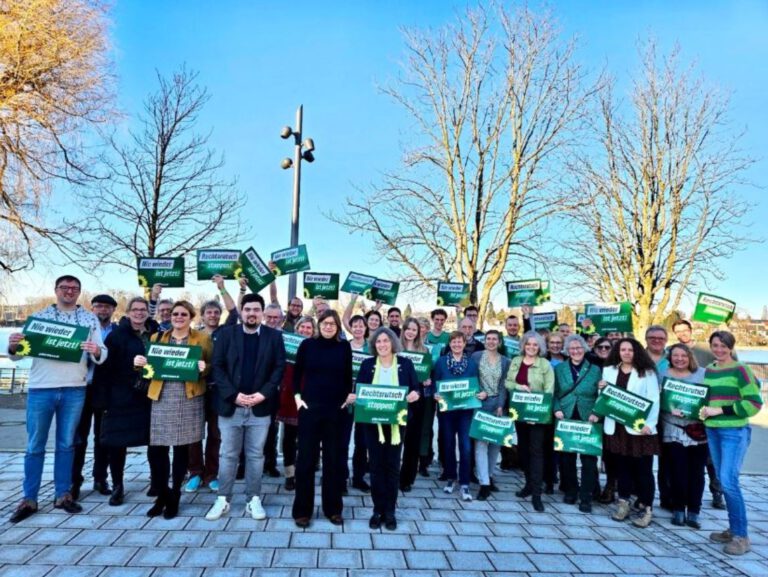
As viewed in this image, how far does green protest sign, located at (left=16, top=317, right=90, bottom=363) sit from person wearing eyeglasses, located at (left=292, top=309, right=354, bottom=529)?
7.39 feet

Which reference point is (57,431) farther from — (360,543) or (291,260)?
(291,260)

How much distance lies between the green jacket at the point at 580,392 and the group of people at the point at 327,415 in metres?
0.02

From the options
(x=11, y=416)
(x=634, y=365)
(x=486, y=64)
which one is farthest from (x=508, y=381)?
(x=11, y=416)

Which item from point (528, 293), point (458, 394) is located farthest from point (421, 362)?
point (528, 293)

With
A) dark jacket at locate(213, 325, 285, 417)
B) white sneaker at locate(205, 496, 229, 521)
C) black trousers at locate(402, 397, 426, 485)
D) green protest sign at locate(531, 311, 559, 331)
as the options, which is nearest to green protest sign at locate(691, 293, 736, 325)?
green protest sign at locate(531, 311, 559, 331)

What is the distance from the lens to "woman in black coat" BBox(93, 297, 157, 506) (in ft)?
16.0

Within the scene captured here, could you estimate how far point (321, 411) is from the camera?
475cm

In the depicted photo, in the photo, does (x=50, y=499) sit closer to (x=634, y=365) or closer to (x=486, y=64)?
(x=634, y=365)

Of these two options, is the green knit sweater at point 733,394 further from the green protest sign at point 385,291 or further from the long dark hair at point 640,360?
the green protest sign at point 385,291

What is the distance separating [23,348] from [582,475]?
20.7 feet

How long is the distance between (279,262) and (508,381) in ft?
15.6

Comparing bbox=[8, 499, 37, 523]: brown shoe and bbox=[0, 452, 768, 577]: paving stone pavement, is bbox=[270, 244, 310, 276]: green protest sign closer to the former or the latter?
bbox=[0, 452, 768, 577]: paving stone pavement

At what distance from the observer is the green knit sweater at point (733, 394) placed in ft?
15.4

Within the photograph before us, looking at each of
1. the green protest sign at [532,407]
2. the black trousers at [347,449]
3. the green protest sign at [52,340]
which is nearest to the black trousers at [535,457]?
the green protest sign at [532,407]
